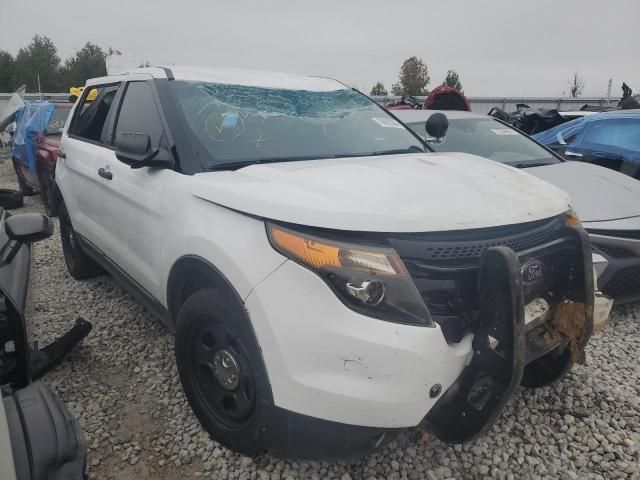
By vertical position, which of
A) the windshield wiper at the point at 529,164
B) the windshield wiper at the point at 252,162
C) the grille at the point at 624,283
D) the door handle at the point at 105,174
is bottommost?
the grille at the point at 624,283

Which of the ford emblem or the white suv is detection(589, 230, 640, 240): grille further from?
the ford emblem

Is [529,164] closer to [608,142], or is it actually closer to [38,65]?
[608,142]

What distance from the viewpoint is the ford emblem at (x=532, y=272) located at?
1892mm

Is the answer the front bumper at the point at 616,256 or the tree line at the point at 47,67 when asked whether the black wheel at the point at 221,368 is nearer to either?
the front bumper at the point at 616,256

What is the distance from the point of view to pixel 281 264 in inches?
68.6

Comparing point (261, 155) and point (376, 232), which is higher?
point (261, 155)

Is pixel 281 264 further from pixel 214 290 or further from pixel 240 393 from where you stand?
pixel 240 393

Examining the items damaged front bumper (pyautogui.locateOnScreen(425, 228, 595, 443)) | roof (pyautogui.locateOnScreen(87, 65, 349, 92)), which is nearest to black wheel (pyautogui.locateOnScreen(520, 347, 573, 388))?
damaged front bumper (pyautogui.locateOnScreen(425, 228, 595, 443))

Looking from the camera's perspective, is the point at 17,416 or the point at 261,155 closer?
the point at 17,416

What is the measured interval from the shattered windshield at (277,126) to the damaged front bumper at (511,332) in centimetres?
124

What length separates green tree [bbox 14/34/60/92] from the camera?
168 feet

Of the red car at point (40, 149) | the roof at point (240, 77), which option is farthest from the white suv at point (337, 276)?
the red car at point (40, 149)

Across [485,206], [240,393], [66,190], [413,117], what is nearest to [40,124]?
[66,190]

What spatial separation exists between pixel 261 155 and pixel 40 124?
6511 mm
